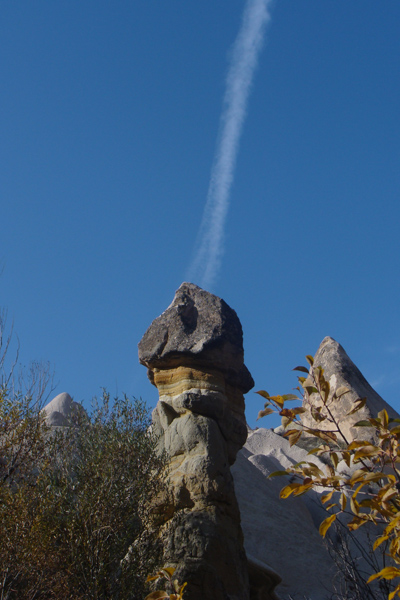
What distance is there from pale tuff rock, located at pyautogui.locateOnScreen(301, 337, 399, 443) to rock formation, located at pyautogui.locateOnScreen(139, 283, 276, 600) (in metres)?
10.4

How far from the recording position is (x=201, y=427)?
10305 millimetres

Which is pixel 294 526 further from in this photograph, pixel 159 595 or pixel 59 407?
pixel 159 595

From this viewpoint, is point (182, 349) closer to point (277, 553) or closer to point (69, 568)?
point (69, 568)

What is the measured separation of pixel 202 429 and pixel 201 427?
44 mm

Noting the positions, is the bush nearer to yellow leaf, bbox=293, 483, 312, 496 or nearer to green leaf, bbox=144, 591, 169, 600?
green leaf, bbox=144, 591, 169, 600

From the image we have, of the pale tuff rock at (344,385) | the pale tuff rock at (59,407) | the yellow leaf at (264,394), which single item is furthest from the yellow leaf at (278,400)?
the pale tuff rock at (59,407)

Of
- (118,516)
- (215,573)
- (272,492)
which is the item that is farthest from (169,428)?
(272,492)

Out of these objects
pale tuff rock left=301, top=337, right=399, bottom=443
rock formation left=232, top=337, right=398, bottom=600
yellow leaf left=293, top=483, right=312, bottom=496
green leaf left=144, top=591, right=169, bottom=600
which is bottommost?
green leaf left=144, top=591, right=169, bottom=600

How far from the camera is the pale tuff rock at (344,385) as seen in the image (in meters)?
21.3

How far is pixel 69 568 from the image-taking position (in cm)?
858

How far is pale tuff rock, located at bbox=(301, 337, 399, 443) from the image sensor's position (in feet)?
69.8

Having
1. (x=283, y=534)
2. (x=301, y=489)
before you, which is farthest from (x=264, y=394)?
(x=283, y=534)

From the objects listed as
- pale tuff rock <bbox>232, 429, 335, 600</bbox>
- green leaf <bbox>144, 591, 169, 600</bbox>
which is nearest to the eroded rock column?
pale tuff rock <bbox>232, 429, 335, 600</bbox>

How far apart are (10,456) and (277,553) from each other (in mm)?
7027
